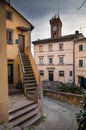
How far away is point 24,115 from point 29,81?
195 inches

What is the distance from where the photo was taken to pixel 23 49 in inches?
706

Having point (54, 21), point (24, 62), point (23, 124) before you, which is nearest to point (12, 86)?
point (24, 62)

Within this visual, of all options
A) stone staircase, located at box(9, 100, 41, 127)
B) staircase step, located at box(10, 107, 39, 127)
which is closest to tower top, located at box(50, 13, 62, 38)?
stone staircase, located at box(9, 100, 41, 127)

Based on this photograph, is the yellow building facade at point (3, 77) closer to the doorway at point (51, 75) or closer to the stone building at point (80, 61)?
the stone building at point (80, 61)

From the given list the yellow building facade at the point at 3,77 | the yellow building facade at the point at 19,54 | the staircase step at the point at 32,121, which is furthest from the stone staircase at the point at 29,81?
the yellow building facade at the point at 3,77

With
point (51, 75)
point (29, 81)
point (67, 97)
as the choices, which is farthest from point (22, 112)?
point (51, 75)

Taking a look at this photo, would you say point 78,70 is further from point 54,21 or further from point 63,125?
point 63,125

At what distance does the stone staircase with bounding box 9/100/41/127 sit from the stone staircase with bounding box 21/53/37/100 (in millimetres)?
1257

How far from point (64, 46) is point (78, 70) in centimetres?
514

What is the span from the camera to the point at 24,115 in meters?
9.09

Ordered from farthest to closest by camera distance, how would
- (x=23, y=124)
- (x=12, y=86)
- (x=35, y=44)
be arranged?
(x=35, y=44) → (x=12, y=86) → (x=23, y=124)

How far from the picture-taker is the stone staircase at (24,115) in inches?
327

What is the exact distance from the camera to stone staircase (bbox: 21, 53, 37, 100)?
12.8 m

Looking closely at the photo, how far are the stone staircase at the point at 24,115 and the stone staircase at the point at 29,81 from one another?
1257 millimetres
